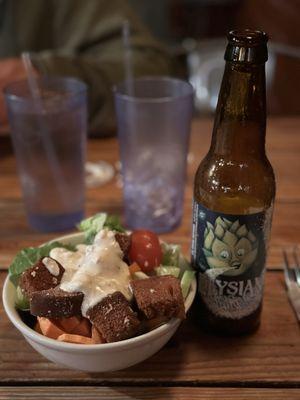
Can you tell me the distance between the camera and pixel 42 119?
825 millimetres

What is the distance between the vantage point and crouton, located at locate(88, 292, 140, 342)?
1.66 ft

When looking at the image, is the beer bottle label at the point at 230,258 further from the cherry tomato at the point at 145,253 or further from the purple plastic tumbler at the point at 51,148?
the purple plastic tumbler at the point at 51,148

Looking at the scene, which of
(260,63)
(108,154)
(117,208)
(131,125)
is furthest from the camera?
(108,154)

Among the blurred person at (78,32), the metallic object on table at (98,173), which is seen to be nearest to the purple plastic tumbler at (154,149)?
the metallic object on table at (98,173)

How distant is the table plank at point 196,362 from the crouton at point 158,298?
0.27ft

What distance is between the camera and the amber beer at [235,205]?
541 mm

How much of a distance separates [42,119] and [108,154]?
34 centimetres

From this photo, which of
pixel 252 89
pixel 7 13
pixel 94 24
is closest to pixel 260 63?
pixel 252 89

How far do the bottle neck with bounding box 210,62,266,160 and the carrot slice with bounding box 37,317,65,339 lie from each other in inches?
10.8

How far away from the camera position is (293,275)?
0.72 metres

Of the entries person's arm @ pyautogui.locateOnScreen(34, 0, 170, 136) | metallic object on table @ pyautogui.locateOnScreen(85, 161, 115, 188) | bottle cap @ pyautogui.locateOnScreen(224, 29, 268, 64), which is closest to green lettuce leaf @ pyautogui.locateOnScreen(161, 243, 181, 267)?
bottle cap @ pyautogui.locateOnScreen(224, 29, 268, 64)

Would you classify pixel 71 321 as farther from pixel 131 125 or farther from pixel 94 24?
pixel 94 24

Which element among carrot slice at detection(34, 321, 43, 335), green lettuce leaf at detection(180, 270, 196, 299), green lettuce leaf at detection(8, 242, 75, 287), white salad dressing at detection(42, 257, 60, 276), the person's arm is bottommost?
carrot slice at detection(34, 321, 43, 335)

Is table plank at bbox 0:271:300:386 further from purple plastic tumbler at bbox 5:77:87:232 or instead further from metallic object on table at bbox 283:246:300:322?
purple plastic tumbler at bbox 5:77:87:232
